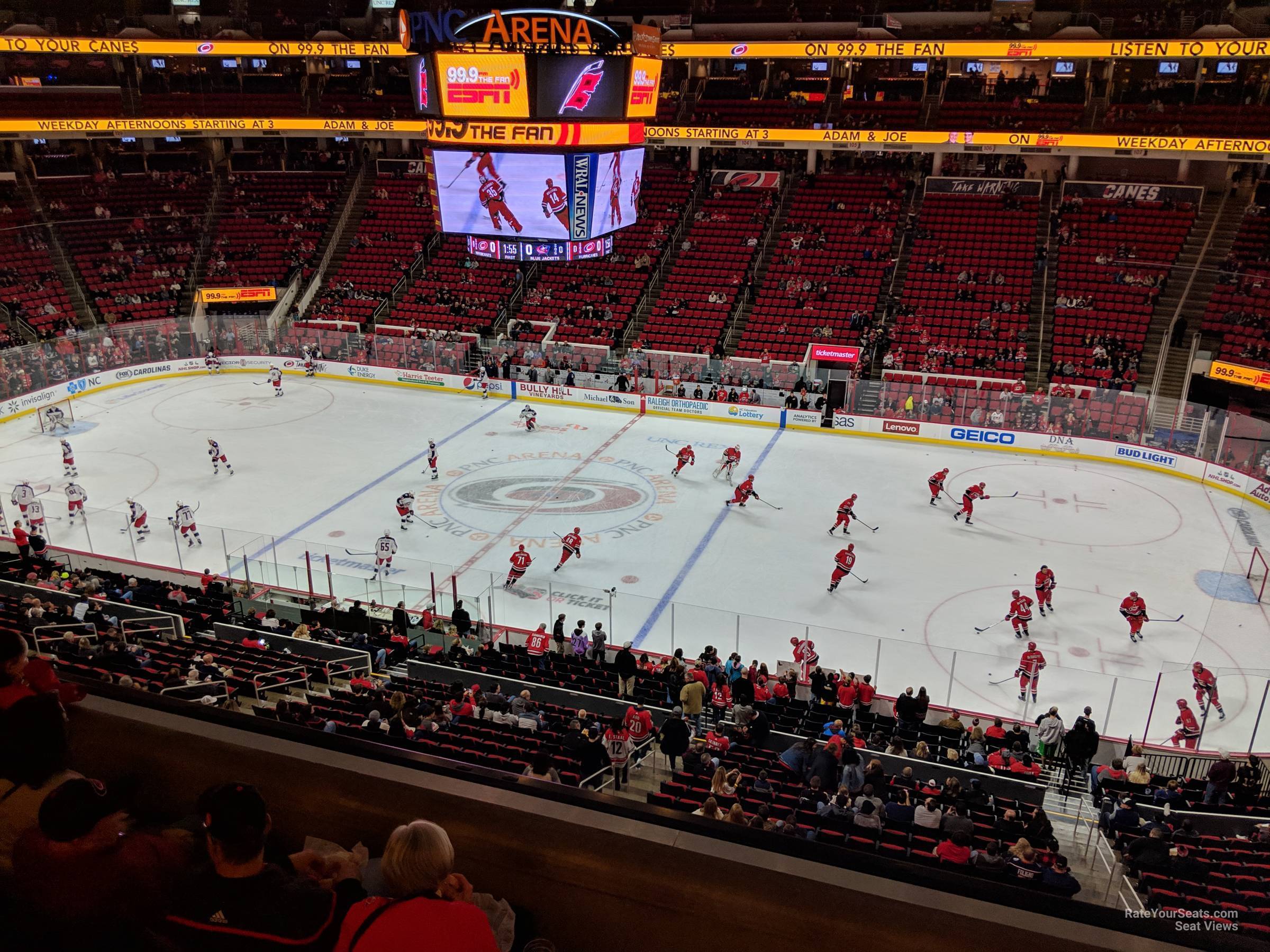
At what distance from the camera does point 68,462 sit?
969 inches

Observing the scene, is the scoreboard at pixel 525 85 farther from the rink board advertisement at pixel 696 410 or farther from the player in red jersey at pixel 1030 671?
the player in red jersey at pixel 1030 671

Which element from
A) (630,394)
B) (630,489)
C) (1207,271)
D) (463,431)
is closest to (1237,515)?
(1207,271)

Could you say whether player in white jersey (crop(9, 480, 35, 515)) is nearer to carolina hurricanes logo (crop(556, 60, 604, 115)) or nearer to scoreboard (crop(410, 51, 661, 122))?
scoreboard (crop(410, 51, 661, 122))

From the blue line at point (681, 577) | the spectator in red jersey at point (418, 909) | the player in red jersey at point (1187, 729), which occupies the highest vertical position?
the spectator in red jersey at point (418, 909)

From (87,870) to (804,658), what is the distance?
13.9 meters

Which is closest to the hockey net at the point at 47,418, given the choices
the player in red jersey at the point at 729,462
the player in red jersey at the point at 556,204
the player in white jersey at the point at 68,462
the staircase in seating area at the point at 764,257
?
the player in white jersey at the point at 68,462

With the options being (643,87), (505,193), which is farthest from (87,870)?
(643,87)

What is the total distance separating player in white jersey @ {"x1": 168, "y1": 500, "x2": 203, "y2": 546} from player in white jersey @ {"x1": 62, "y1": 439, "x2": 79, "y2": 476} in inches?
246

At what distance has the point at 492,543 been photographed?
2150 centimetres

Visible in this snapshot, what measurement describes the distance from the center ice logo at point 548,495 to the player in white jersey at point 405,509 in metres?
1.67

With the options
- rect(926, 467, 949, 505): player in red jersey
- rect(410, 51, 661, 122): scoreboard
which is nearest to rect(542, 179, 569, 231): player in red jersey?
rect(410, 51, 661, 122): scoreboard

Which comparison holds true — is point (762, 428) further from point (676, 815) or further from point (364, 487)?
point (676, 815)

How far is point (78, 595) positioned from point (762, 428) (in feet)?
68.3

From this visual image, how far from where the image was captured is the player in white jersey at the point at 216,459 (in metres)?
25.3
